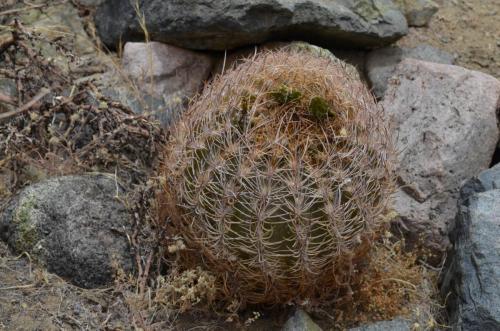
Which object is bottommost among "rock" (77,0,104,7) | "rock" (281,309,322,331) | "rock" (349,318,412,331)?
"rock" (349,318,412,331)

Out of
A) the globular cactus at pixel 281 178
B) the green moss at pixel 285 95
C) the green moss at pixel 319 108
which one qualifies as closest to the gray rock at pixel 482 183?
the globular cactus at pixel 281 178

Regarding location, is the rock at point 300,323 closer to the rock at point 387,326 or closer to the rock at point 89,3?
the rock at point 387,326

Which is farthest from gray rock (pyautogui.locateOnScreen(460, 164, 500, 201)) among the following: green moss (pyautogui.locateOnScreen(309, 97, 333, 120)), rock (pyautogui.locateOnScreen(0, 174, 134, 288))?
rock (pyautogui.locateOnScreen(0, 174, 134, 288))

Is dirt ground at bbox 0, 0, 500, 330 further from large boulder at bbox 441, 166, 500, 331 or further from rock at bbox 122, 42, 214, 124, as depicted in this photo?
rock at bbox 122, 42, 214, 124

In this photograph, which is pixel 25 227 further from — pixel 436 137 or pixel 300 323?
pixel 436 137

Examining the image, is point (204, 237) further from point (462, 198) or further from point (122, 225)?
point (462, 198)

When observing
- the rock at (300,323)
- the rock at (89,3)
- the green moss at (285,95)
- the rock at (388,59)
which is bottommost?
the rock at (300,323)

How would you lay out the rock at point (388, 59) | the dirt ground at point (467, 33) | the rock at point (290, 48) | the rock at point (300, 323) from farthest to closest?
the dirt ground at point (467, 33) → the rock at point (388, 59) → the rock at point (290, 48) → the rock at point (300, 323)

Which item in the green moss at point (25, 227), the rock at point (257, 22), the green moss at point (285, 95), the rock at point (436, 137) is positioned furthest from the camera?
the rock at point (257, 22)
